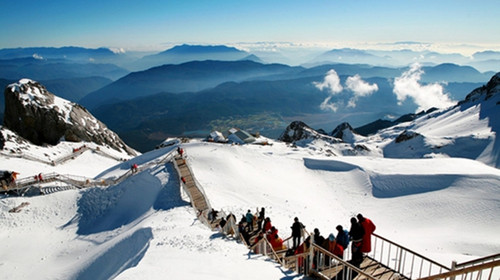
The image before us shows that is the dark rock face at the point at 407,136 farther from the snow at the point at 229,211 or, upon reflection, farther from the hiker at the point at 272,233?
the hiker at the point at 272,233

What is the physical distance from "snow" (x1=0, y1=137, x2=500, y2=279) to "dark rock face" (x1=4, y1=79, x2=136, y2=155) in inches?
1422

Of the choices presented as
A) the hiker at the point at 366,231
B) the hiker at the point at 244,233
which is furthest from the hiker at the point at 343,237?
the hiker at the point at 244,233

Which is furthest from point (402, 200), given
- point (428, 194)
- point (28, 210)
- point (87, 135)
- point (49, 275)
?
point (87, 135)

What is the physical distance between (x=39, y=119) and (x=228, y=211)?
55.8 meters

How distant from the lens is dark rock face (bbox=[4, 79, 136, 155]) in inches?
2285

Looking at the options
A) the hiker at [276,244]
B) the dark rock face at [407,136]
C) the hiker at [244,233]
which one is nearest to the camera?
the hiker at [276,244]

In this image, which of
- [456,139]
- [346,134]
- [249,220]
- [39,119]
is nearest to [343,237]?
[249,220]

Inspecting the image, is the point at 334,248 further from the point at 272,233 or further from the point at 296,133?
the point at 296,133

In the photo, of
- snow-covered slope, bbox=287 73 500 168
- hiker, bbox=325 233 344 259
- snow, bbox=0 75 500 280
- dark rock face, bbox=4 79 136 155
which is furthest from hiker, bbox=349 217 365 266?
snow-covered slope, bbox=287 73 500 168

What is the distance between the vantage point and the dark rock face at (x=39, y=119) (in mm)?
58031

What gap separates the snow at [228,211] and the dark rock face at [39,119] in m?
36.1

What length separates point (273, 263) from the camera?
11.6m

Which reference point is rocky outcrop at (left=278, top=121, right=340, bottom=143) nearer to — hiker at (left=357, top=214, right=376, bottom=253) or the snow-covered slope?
the snow-covered slope

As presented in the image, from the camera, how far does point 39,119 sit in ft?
192
